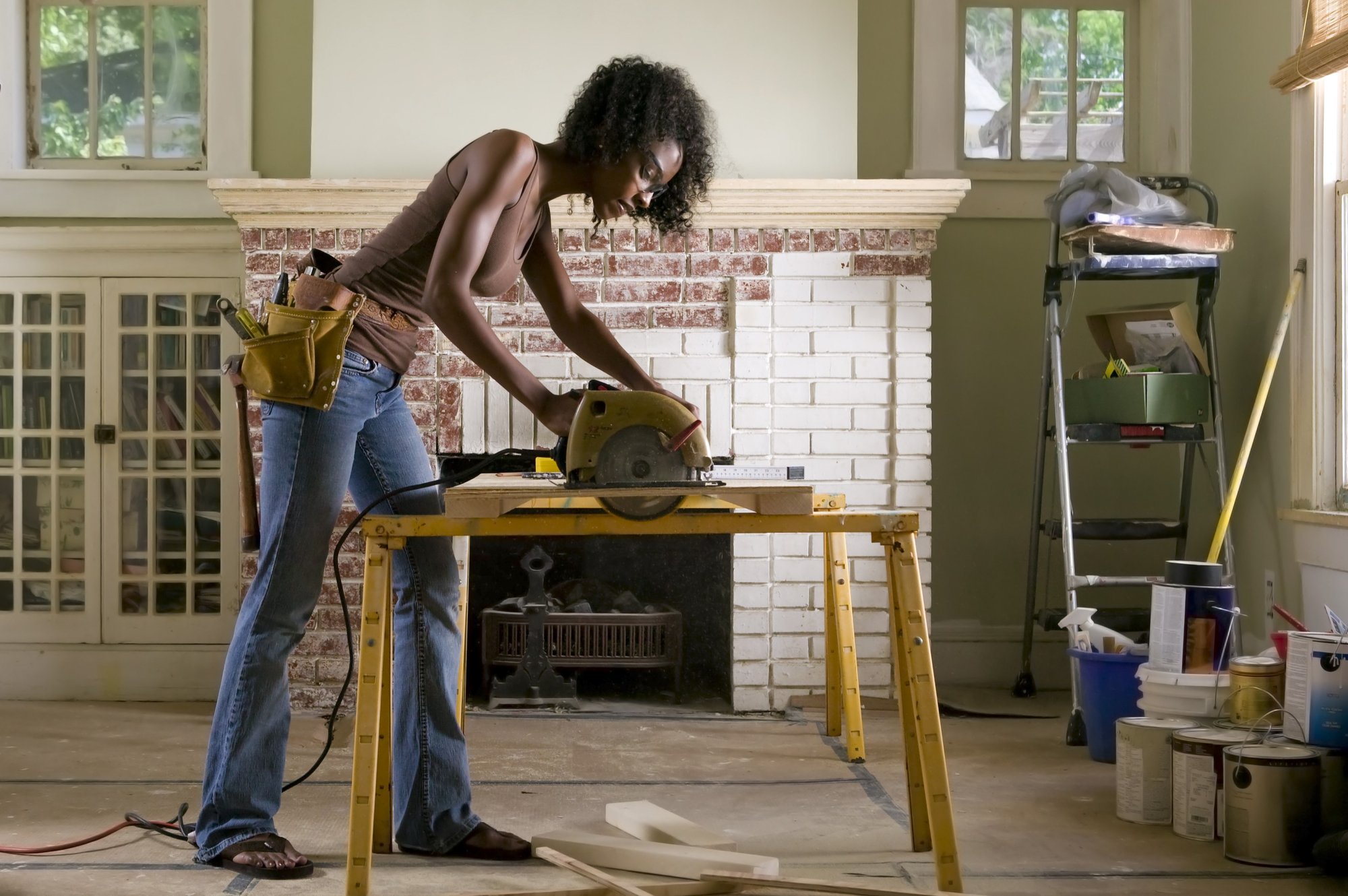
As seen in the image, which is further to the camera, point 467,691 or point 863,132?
point 863,132

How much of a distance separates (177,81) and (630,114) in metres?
2.72

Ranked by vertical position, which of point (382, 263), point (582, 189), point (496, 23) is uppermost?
point (496, 23)

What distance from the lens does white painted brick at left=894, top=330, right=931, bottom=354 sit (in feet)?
12.1

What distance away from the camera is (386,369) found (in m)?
2.15

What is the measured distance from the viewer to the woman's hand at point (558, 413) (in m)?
1.87

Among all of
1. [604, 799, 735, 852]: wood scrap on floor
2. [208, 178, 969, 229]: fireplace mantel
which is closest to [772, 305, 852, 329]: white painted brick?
[208, 178, 969, 229]: fireplace mantel

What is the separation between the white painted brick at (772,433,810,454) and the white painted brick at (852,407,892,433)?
152 mm

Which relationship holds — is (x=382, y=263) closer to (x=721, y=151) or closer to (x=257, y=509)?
(x=257, y=509)

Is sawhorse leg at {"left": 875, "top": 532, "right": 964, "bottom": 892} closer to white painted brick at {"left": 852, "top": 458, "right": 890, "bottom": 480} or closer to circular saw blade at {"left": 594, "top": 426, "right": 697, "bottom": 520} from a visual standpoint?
circular saw blade at {"left": 594, "top": 426, "right": 697, "bottom": 520}

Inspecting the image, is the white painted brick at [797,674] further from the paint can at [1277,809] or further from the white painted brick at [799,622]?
the paint can at [1277,809]

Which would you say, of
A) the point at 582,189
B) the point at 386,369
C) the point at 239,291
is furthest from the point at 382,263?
the point at 239,291

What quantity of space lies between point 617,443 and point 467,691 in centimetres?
222

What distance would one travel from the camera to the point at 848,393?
3697mm

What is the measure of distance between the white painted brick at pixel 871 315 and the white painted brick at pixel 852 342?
2cm
